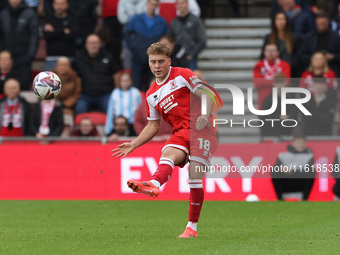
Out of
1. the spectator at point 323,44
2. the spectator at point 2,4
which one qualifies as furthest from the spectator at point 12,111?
the spectator at point 323,44

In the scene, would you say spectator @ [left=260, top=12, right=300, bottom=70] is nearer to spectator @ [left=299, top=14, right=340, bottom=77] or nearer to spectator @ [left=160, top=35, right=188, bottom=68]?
spectator @ [left=299, top=14, right=340, bottom=77]

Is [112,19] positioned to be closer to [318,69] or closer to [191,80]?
[318,69]

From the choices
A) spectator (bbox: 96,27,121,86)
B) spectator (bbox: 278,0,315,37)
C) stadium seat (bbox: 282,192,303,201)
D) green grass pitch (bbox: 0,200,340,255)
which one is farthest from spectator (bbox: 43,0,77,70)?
stadium seat (bbox: 282,192,303,201)

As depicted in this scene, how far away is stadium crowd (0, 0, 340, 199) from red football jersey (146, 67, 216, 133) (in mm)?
5378

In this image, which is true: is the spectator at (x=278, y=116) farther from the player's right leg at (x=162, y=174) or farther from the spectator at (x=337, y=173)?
the player's right leg at (x=162, y=174)

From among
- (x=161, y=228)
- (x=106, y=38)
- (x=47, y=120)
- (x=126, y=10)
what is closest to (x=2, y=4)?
(x=106, y=38)

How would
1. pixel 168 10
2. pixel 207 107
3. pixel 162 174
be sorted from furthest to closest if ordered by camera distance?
pixel 168 10 → pixel 207 107 → pixel 162 174

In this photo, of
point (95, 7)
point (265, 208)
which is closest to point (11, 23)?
point (95, 7)

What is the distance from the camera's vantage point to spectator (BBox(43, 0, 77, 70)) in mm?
16812

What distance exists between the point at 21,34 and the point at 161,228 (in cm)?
833

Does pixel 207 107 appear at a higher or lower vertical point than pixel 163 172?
higher

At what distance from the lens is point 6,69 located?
16.3 metres

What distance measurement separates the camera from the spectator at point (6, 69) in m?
16.1

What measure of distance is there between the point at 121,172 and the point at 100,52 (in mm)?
3031
